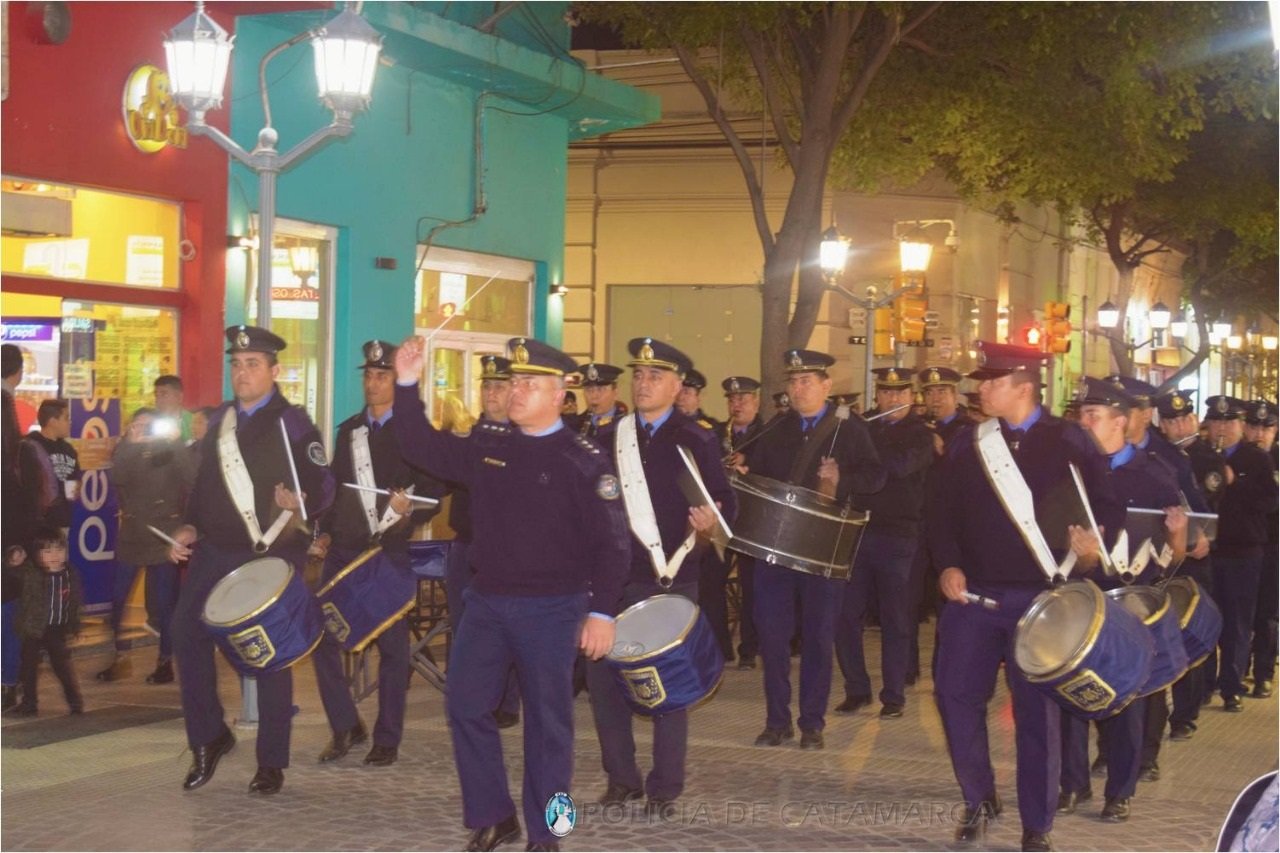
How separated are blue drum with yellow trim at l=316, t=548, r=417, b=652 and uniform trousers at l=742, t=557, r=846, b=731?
6.84 feet

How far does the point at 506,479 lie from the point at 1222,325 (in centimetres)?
4420

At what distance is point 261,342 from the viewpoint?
8.34 meters

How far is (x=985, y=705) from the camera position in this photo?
753cm

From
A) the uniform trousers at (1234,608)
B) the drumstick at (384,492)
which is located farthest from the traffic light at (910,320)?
the drumstick at (384,492)

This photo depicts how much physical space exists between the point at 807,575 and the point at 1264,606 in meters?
4.45

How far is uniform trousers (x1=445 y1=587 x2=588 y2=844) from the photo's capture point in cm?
678

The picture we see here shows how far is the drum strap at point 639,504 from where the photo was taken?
805 cm

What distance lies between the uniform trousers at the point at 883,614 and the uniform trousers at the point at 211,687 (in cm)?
388

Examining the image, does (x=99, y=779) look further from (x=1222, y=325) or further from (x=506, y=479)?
(x=1222, y=325)

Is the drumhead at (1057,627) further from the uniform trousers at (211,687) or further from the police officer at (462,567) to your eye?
the uniform trousers at (211,687)

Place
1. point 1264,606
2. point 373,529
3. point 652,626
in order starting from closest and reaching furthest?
point 652,626 → point 373,529 → point 1264,606

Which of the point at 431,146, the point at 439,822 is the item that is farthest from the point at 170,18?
the point at 439,822

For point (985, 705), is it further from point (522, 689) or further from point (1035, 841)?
point (522, 689)

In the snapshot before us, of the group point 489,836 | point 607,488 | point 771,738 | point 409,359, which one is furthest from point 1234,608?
point 409,359
